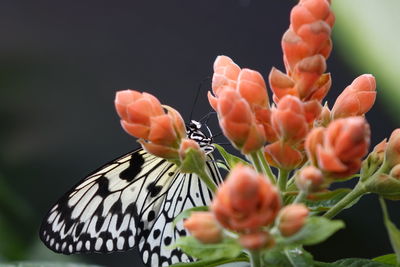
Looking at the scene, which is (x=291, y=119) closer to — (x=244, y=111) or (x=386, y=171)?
(x=244, y=111)

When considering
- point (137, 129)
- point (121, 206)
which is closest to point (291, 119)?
point (137, 129)

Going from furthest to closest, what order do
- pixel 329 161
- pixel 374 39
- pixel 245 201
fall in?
pixel 374 39, pixel 329 161, pixel 245 201

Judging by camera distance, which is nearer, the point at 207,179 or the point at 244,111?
the point at 244,111

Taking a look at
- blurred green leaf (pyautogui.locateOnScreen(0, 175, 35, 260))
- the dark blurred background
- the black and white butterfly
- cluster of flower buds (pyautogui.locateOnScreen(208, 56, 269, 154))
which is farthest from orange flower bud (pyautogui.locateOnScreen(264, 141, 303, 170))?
the dark blurred background

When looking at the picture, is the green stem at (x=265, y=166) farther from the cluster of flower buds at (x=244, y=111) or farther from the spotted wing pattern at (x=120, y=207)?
the spotted wing pattern at (x=120, y=207)

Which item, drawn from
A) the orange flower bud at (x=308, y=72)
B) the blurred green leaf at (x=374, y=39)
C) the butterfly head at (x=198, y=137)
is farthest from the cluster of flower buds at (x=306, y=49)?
the blurred green leaf at (x=374, y=39)

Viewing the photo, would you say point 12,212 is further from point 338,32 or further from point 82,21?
point 338,32

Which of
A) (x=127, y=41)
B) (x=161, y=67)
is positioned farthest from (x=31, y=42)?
(x=161, y=67)
